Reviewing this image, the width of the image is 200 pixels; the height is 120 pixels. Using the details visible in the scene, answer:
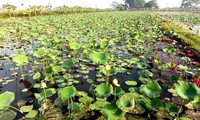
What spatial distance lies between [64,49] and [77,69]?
232 centimetres

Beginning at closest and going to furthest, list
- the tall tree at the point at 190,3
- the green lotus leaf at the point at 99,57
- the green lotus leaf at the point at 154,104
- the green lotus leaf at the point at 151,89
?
the green lotus leaf at the point at 151,89 < the green lotus leaf at the point at 154,104 < the green lotus leaf at the point at 99,57 < the tall tree at the point at 190,3

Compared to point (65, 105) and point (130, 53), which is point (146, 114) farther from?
point (130, 53)

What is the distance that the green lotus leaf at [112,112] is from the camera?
2432 mm

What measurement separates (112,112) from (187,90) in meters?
1.01

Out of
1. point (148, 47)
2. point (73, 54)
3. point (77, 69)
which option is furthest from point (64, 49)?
point (148, 47)

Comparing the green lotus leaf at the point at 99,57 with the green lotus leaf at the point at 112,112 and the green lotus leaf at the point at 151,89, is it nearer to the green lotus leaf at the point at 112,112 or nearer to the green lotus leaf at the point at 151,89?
the green lotus leaf at the point at 151,89

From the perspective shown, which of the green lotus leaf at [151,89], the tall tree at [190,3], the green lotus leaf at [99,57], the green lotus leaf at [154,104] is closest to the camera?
→ the green lotus leaf at [151,89]

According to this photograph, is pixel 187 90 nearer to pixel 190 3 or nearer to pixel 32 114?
pixel 32 114

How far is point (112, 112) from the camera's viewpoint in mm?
2502

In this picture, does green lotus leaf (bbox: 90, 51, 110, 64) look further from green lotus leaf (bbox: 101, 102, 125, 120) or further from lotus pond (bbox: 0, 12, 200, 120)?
green lotus leaf (bbox: 101, 102, 125, 120)

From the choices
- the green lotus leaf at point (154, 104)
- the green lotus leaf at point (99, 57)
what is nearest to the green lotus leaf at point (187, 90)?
the green lotus leaf at point (154, 104)


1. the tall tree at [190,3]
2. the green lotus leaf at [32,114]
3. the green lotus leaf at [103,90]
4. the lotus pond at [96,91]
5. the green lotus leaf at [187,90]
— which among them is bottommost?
the green lotus leaf at [32,114]

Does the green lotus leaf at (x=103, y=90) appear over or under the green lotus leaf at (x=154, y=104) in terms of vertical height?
over

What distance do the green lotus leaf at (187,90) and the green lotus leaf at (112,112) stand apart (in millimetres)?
772
